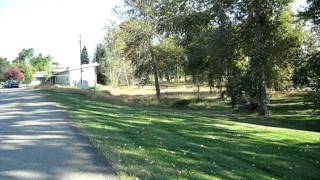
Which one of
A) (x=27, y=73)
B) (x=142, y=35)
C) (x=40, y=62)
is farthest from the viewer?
(x=40, y=62)

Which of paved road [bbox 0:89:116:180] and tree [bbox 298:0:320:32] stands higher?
tree [bbox 298:0:320:32]

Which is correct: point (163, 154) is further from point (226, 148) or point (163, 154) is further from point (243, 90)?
Answer: point (243, 90)

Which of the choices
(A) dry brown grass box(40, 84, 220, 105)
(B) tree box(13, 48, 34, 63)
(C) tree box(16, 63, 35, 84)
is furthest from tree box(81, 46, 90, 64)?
(A) dry brown grass box(40, 84, 220, 105)

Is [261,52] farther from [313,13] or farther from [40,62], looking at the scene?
[40,62]

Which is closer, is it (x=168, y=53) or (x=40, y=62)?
(x=168, y=53)

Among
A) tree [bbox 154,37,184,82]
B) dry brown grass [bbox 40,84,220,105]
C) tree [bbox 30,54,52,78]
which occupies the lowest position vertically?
dry brown grass [bbox 40,84,220,105]

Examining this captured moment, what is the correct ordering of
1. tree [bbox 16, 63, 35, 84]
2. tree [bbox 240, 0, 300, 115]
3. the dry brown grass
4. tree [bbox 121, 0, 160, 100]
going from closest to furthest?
tree [bbox 240, 0, 300, 115] < the dry brown grass < tree [bbox 121, 0, 160, 100] < tree [bbox 16, 63, 35, 84]

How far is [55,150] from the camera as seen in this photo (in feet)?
34.9

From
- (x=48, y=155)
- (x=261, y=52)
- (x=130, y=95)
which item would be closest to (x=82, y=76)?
(x=130, y=95)

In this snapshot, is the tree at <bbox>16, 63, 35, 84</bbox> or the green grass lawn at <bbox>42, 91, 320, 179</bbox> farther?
the tree at <bbox>16, 63, 35, 84</bbox>

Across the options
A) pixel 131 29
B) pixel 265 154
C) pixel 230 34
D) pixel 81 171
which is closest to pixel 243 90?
pixel 230 34

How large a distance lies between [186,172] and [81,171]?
82.3 inches

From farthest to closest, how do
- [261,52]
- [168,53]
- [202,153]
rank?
[168,53]
[261,52]
[202,153]

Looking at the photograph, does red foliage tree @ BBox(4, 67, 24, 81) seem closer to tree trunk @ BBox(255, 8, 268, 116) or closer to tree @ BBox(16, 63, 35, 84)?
tree @ BBox(16, 63, 35, 84)
